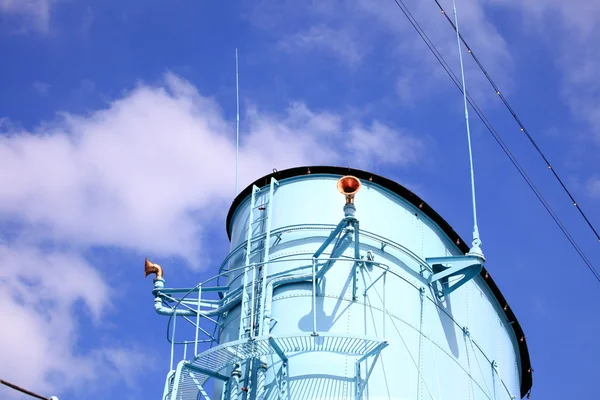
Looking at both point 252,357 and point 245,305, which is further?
point 245,305

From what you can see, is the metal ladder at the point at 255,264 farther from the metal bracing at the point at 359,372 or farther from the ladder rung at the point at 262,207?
the metal bracing at the point at 359,372

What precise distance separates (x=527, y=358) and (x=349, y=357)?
8.77m

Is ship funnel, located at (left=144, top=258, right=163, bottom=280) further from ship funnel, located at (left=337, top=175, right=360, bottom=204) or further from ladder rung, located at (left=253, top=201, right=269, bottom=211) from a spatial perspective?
ship funnel, located at (left=337, top=175, right=360, bottom=204)

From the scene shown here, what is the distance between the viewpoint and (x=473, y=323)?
63.3 ft

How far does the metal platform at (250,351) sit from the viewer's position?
14.8 meters

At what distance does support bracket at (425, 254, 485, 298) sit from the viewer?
1803cm

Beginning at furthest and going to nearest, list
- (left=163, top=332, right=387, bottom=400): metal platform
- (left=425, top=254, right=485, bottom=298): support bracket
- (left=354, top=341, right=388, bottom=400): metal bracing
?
(left=425, top=254, right=485, bottom=298): support bracket → (left=354, top=341, right=388, bottom=400): metal bracing → (left=163, top=332, right=387, bottom=400): metal platform

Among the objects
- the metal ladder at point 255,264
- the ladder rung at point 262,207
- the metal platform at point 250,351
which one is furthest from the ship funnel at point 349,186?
the ladder rung at point 262,207

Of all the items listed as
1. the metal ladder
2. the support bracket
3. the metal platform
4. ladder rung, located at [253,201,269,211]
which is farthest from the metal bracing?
ladder rung, located at [253,201,269,211]

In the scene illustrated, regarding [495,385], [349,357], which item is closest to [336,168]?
[349,357]

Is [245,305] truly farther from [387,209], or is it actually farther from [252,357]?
[387,209]

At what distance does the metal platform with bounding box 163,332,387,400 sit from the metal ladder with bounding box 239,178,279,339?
0.35 m

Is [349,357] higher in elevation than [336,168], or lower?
lower

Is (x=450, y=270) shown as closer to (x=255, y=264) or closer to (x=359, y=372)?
(x=359, y=372)
